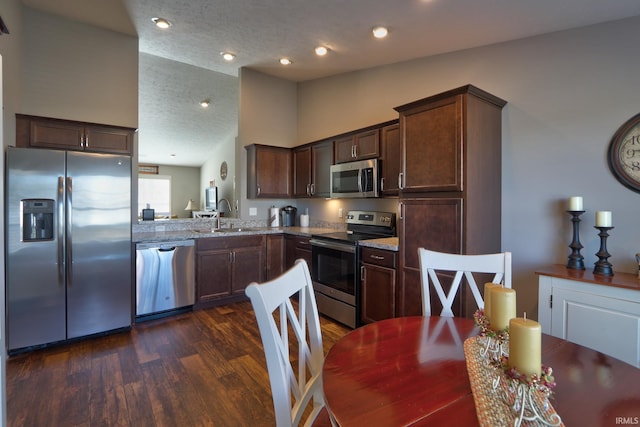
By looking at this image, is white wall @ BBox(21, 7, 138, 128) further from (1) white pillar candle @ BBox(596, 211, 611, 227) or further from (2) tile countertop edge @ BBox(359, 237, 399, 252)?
(1) white pillar candle @ BBox(596, 211, 611, 227)

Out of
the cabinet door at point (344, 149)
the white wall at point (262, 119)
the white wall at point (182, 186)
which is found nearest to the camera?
the cabinet door at point (344, 149)

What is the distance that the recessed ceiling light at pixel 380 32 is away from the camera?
108 inches

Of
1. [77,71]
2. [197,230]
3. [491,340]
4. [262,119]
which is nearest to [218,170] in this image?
[262,119]

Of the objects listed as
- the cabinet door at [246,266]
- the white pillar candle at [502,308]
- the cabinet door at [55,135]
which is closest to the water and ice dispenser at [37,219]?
the cabinet door at [55,135]

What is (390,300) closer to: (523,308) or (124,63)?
(523,308)

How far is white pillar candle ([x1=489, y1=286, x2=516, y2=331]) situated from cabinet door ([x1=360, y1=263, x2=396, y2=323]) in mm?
1797

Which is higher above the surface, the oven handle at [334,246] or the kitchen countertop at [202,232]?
the kitchen countertop at [202,232]

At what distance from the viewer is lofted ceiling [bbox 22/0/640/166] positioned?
7.24 ft

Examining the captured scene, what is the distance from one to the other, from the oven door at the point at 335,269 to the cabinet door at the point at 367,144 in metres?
1.03

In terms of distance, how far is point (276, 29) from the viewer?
304 cm

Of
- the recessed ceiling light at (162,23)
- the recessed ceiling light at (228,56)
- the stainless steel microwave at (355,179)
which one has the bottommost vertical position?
the stainless steel microwave at (355,179)

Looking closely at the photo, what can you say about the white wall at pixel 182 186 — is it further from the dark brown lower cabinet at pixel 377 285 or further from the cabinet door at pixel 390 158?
the dark brown lower cabinet at pixel 377 285

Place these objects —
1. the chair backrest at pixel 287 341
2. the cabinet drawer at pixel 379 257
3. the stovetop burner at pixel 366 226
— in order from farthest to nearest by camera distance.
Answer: the stovetop burner at pixel 366 226, the cabinet drawer at pixel 379 257, the chair backrest at pixel 287 341

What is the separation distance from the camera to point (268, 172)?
174 inches
